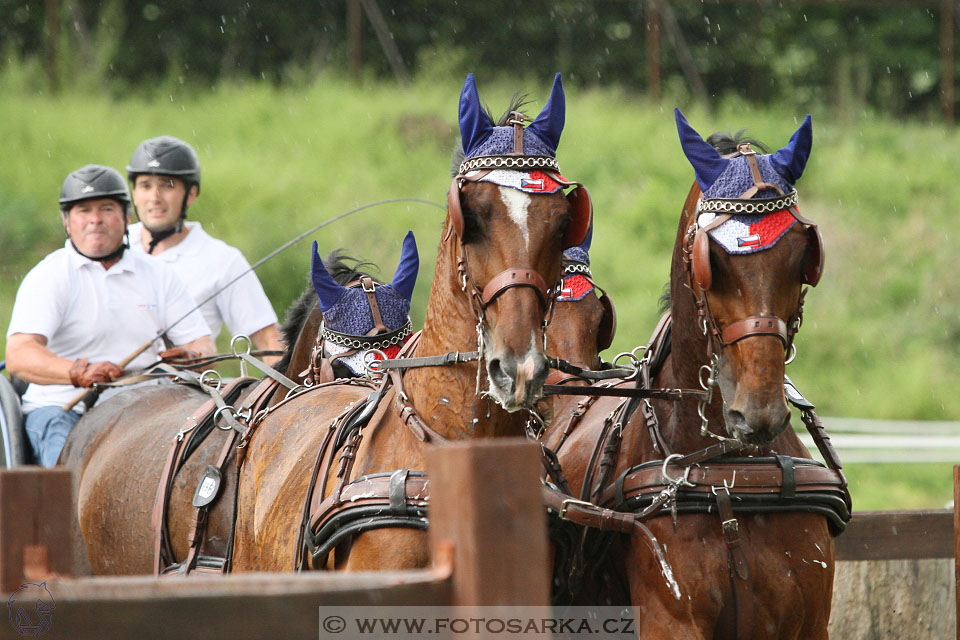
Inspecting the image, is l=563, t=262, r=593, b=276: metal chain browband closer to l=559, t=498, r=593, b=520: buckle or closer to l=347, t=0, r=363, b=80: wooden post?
l=559, t=498, r=593, b=520: buckle

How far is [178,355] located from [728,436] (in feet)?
9.53

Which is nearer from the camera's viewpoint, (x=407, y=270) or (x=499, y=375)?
(x=499, y=375)

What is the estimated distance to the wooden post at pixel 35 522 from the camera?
1.77m

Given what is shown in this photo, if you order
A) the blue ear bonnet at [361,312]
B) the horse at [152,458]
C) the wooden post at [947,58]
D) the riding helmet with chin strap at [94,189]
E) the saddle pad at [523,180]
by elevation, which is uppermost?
the wooden post at [947,58]

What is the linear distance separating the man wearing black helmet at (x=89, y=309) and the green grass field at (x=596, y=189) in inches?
203

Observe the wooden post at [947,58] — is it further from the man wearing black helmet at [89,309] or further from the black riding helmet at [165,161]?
the man wearing black helmet at [89,309]

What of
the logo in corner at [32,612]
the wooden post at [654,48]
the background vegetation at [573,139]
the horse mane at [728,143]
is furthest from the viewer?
the wooden post at [654,48]

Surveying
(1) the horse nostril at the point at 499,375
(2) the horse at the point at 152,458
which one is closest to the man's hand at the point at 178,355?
(2) the horse at the point at 152,458

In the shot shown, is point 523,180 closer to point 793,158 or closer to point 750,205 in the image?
point 750,205

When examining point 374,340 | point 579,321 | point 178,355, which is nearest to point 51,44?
point 178,355

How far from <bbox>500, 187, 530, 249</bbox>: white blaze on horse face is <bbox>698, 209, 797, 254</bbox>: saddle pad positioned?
518mm

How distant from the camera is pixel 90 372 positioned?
16.5 feet

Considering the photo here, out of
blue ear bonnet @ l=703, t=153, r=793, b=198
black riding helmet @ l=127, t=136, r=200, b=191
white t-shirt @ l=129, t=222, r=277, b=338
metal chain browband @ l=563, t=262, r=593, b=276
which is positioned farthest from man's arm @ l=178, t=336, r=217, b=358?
blue ear bonnet @ l=703, t=153, r=793, b=198

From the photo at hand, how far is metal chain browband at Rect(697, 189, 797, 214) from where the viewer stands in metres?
3.13
